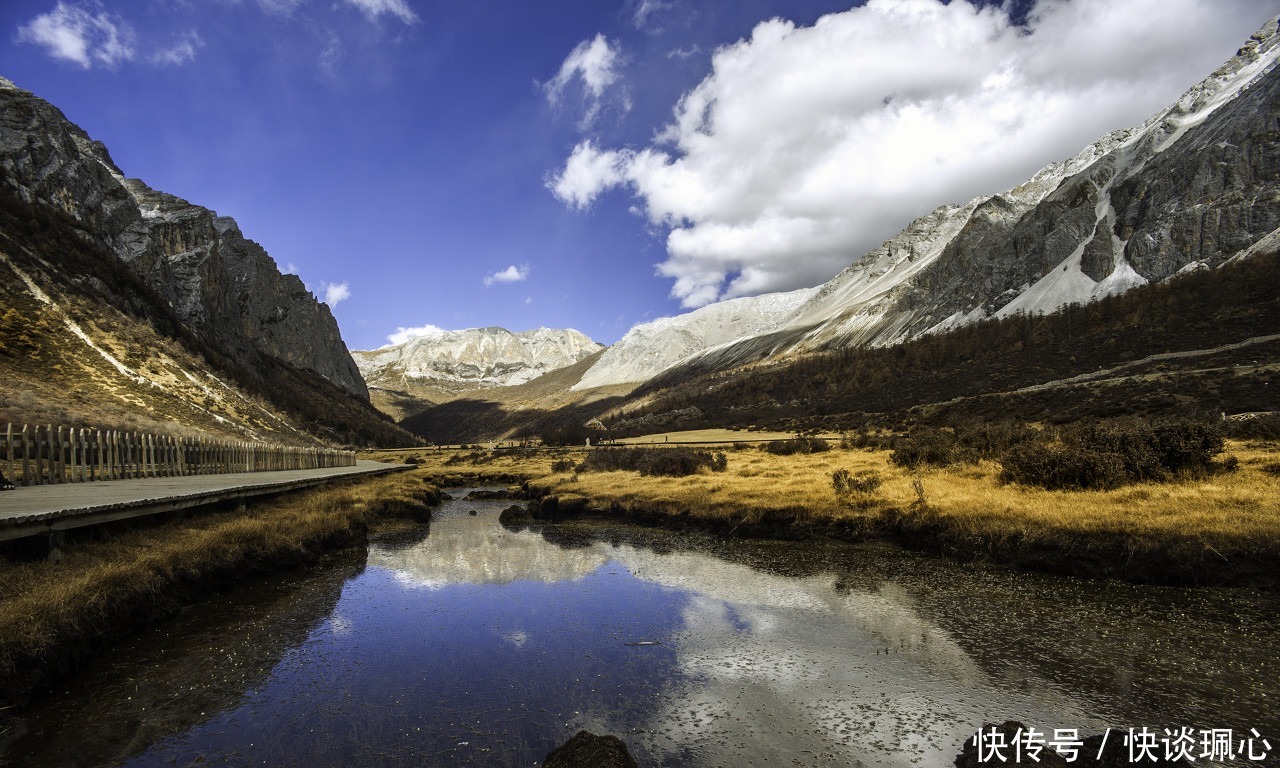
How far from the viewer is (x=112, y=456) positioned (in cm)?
2241

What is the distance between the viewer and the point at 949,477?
2603 cm

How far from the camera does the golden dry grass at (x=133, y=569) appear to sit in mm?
8953

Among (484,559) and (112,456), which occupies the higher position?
(112,456)

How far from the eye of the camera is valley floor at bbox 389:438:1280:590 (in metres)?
14.5

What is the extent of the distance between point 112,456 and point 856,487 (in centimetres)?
2965

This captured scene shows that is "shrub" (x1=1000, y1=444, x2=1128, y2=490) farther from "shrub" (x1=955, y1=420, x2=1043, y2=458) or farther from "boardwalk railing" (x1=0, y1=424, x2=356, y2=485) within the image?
"boardwalk railing" (x1=0, y1=424, x2=356, y2=485)

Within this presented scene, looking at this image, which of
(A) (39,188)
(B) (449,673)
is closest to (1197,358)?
(B) (449,673)

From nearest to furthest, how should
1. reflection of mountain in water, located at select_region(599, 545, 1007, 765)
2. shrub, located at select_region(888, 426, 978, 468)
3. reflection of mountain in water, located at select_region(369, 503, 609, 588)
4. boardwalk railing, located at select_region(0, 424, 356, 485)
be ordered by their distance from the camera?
1. reflection of mountain in water, located at select_region(599, 545, 1007, 765)
2. reflection of mountain in water, located at select_region(369, 503, 609, 588)
3. boardwalk railing, located at select_region(0, 424, 356, 485)
4. shrub, located at select_region(888, 426, 978, 468)

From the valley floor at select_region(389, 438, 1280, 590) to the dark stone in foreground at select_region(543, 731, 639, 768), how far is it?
1488cm

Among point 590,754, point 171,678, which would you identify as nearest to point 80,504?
point 171,678

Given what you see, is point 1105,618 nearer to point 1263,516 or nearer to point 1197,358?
point 1263,516

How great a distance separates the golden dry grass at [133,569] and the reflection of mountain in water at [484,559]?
2.92 meters

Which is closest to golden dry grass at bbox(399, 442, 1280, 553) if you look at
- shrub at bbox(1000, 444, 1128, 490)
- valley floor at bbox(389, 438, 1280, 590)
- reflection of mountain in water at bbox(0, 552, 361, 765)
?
valley floor at bbox(389, 438, 1280, 590)

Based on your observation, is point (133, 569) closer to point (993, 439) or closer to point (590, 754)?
point (590, 754)
